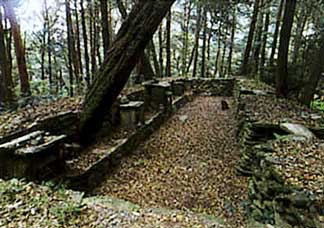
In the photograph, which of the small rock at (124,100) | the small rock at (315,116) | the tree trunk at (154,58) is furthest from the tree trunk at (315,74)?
the tree trunk at (154,58)

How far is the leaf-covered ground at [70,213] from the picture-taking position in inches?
91.7

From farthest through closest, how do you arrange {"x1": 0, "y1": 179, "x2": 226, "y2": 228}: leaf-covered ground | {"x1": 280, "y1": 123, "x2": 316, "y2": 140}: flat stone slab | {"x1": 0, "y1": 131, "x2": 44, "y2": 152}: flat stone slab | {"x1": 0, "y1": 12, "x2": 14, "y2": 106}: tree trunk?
{"x1": 0, "y1": 12, "x2": 14, "y2": 106}: tree trunk, {"x1": 280, "y1": 123, "x2": 316, "y2": 140}: flat stone slab, {"x1": 0, "y1": 131, "x2": 44, "y2": 152}: flat stone slab, {"x1": 0, "y1": 179, "x2": 226, "y2": 228}: leaf-covered ground

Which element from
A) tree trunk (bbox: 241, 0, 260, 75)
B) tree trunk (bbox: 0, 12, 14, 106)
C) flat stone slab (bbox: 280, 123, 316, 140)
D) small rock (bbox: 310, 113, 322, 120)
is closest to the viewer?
flat stone slab (bbox: 280, 123, 316, 140)

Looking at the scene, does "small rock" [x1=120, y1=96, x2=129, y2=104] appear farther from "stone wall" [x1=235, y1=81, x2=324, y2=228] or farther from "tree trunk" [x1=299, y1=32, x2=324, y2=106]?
"tree trunk" [x1=299, y1=32, x2=324, y2=106]

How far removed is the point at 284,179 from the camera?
114 inches

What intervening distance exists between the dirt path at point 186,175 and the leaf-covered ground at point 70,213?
1.26m

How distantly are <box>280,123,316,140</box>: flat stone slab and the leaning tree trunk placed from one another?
2337 mm

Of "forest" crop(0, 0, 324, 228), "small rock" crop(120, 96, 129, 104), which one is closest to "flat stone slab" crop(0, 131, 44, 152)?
"forest" crop(0, 0, 324, 228)

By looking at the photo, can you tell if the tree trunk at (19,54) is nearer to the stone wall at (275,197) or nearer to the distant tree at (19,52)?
the distant tree at (19,52)

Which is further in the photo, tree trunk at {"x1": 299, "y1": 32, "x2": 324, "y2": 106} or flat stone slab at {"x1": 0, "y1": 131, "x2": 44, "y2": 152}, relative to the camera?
tree trunk at {"x1": 299, "y1": 32, "x2": 324, "y2": 106}

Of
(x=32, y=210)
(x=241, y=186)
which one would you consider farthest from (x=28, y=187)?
(x=241, y=186)

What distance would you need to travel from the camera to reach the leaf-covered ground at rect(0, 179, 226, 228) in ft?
7.64

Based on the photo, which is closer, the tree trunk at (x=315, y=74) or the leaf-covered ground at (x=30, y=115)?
the leaf-covered ground at (x=30, y=115)

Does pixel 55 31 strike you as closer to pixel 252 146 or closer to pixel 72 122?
pixel 72 122
